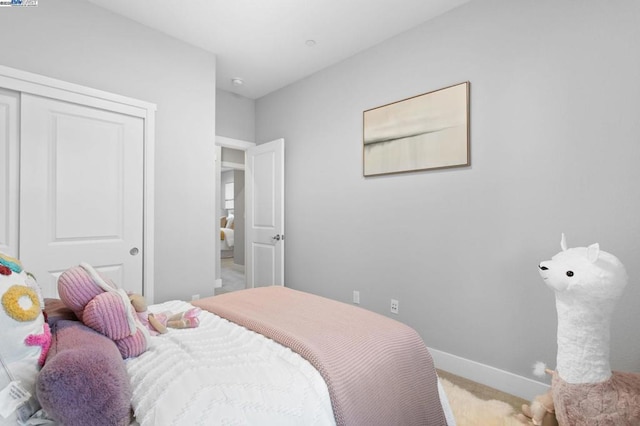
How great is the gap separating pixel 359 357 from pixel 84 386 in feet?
2.81

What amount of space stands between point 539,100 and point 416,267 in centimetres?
145

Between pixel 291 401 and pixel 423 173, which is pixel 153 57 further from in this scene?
pixel 291 401

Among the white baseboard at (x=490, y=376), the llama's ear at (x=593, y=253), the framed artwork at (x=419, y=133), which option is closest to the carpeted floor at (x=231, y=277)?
the framed artwork at (x=419, y=133)

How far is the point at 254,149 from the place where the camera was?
13.2ft

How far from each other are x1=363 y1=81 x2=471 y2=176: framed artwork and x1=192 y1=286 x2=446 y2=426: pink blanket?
1429mm

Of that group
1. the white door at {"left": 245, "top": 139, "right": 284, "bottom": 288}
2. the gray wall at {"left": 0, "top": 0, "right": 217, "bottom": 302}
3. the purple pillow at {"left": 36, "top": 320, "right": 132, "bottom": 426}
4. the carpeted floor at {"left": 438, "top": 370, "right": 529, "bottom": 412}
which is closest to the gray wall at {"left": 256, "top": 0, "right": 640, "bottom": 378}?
the carpeted floor at {"left": 438, "top": 370, "right": 529, "bottom": 412}

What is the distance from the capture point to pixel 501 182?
215 cm

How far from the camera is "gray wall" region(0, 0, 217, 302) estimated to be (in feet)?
7.10

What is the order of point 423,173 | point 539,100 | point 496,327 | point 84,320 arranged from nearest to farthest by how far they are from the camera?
point 84,320 → point 539,100 → point 496,327 → point 423,173

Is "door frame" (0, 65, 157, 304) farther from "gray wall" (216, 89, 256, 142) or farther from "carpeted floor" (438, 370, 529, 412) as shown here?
"carpeted floor" (438, 370, 529, 412)

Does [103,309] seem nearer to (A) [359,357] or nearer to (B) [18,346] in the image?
(B) [18,346]

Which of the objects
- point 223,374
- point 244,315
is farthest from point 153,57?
point 223,374

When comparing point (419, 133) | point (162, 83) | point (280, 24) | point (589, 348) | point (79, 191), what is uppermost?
point (280, 24)

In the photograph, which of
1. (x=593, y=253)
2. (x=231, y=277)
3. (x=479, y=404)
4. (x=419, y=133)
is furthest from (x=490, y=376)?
(x=231, y=277)
